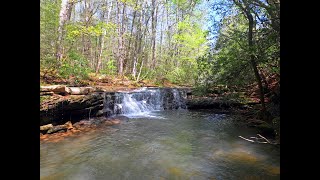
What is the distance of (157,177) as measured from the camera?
4.38 meters

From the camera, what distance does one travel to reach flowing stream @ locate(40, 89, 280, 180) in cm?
456

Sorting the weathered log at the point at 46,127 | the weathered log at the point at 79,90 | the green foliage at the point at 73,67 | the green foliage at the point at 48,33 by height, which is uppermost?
the green foliage at the point at 48,33

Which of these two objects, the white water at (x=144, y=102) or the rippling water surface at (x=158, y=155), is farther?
the white water at (x=144, y=102)

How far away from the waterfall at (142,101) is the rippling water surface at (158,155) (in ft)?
A: 8.32

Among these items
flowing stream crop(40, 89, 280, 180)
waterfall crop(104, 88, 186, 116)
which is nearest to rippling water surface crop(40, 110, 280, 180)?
flowing stream crop(40, 89, 280, 180)

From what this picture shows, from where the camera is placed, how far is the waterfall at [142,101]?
34.9 ft

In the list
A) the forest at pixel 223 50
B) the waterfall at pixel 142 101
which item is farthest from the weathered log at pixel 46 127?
the waterfall at pixel 142 101

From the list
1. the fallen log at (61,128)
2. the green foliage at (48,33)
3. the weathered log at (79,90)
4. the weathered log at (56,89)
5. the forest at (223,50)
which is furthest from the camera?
the green foliage at (48,33)

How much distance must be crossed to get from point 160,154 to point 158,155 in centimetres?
8

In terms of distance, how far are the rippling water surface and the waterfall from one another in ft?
8.32

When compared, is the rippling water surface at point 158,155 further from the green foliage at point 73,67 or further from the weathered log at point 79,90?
the green foliage at point 73,67

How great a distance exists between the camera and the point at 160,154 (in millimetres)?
5633

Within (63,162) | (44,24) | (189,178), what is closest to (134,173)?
(189,178)

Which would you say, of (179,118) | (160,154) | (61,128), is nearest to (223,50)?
(160,154)
